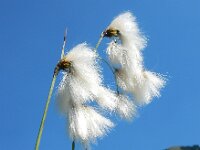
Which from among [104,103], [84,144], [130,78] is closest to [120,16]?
[130,78]

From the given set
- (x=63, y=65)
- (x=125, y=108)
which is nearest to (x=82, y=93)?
(x=63, y=65)

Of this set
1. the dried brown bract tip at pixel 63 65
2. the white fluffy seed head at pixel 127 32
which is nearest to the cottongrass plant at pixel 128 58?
the white fluffy seed head at pixel 127 32

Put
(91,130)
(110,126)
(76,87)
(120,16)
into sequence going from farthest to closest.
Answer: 1. (120,16)
2. (110,126)
3. (91,130)
4. (76,87)

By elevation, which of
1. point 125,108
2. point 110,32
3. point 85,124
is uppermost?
point 110,32

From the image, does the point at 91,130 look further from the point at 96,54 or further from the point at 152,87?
the point at 152,87

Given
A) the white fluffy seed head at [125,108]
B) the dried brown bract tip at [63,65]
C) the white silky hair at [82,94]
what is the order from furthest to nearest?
1. the white fluffy seed head at [125,108]
2. the white silky hair at [82,94]
3. the dried brown bract tip at [63,65]

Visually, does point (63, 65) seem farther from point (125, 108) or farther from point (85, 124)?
point (125, 108)

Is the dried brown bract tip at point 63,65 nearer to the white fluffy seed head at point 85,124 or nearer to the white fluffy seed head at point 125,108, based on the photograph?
the white fluffy seed head at point 85,124
